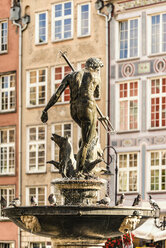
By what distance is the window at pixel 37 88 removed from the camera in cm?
3972

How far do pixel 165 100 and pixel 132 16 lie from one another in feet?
13.3

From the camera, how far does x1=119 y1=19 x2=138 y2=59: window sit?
37.1 m

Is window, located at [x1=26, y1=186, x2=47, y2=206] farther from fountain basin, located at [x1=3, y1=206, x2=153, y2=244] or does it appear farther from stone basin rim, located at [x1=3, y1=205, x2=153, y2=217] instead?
stone basin rim, located at [x1=3, y1=205, x2=153, y2=217]

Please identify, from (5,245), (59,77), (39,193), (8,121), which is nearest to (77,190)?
(39,193)

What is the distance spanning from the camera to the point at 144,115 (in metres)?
Result: 36.2

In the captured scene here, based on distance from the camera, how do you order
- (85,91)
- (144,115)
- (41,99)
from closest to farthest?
(85,91), (144,115), (41,99)

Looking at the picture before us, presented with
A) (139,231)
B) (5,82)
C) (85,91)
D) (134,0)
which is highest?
(134,0)

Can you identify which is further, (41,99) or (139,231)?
(41,99)

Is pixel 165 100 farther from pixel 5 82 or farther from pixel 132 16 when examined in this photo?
pixel 5 82

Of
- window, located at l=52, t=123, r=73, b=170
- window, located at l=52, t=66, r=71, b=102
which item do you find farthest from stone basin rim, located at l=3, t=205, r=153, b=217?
window, located at l=52, t=66, r=71, b=102

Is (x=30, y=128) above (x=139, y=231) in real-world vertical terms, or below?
above

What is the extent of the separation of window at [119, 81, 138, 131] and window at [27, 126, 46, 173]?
4.25 metres

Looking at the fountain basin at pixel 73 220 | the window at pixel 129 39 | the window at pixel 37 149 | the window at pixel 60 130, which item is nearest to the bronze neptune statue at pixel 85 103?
the fountain basin at pixel 73 220

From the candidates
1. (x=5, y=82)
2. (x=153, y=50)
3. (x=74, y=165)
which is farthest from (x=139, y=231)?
(x=74, y=165)
